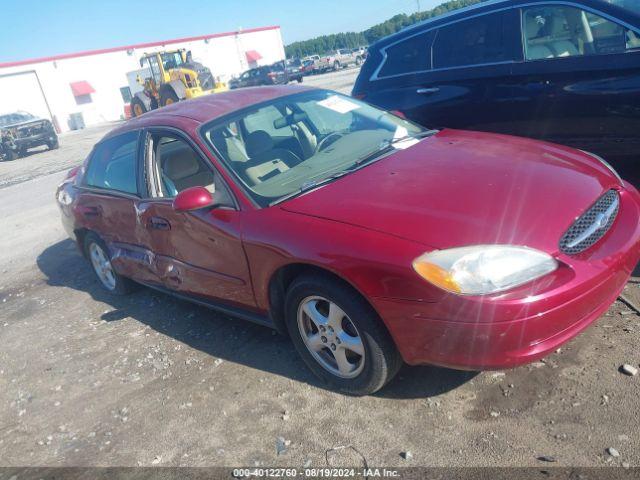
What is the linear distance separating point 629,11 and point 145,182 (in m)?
3.77

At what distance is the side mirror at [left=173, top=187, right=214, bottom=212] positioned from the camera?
319cm

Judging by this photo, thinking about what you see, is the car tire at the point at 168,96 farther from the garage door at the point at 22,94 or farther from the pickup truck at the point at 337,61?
the pickup truck at the point at 337,61

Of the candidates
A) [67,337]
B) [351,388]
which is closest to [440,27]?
[351,388]

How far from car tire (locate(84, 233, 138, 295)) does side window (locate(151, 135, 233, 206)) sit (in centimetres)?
128

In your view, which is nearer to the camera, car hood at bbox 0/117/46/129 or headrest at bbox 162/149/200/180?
headrest at bbox 162/149/200/180

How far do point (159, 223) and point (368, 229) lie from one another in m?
1.83

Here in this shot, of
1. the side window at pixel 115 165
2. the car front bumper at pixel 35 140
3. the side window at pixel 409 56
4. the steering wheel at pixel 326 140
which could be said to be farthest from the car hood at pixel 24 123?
the steering wheel at pixel 326 140

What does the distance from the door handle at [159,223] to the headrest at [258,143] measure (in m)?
0.77

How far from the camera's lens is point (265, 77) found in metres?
35.8

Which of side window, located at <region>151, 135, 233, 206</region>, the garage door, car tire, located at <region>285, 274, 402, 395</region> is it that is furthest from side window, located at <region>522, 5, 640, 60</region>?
the garage door

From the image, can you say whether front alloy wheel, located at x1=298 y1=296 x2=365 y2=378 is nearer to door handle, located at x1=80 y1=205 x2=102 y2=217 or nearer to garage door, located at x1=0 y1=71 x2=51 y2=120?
door handle, located at x1=80 y1=205 x2=102 y2=217

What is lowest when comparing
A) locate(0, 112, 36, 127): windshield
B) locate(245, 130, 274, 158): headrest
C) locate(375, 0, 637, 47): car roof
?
locate(245, 130, 274, 158): headrest

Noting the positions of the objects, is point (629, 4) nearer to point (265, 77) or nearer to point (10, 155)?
point (10, 155)

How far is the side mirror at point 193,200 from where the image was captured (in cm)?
319
